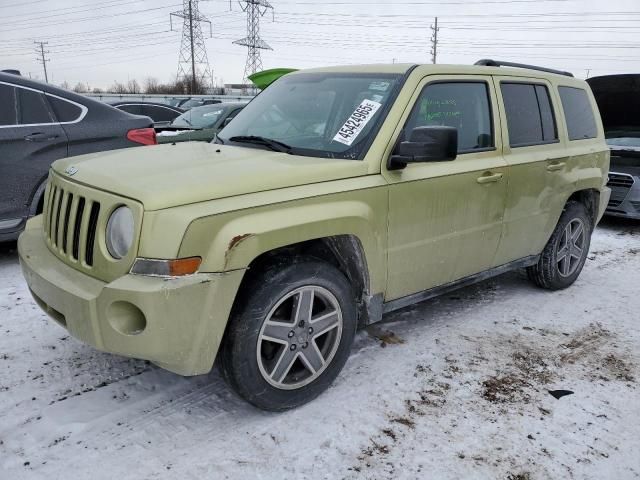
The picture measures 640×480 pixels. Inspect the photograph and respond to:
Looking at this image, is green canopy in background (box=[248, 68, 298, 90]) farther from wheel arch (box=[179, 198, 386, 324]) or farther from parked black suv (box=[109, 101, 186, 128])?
parked black suv (box=[109, 101, 186, 128])

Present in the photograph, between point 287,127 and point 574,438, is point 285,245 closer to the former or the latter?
point 287,127

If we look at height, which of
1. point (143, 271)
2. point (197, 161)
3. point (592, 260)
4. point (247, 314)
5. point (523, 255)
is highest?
point (197, 161)

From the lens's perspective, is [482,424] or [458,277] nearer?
[482,424]

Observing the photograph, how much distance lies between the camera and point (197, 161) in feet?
9.50

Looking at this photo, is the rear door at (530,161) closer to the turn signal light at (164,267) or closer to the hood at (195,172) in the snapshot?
the hood at (195,172)

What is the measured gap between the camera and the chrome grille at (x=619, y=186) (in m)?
7.39

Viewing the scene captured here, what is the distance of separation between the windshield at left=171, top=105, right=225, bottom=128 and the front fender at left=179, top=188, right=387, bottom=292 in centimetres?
674

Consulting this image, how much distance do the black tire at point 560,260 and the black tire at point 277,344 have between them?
2.35 m

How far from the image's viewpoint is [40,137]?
4.96 m

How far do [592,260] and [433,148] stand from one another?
13.0 feet

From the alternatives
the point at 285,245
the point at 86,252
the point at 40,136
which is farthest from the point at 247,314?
the point at 40,136

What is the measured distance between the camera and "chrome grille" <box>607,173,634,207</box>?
291 inches

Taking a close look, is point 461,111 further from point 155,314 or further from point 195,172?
point 155,314

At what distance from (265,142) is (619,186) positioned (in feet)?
19.8
